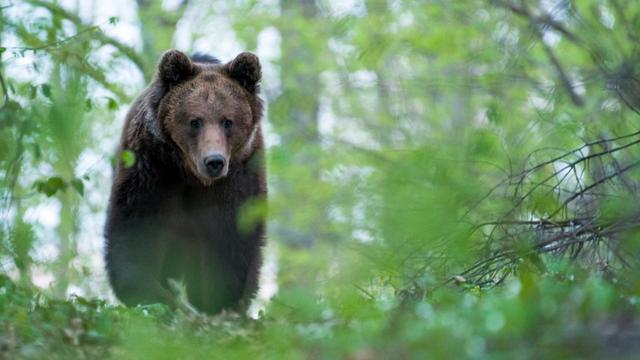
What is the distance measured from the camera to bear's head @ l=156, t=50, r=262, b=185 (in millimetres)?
7875

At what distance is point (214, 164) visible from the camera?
294 inches

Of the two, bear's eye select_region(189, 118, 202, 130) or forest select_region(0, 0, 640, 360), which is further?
bear's eye select_region(189, 118, 202, 130)

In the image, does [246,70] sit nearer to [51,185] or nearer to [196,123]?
[196,123]

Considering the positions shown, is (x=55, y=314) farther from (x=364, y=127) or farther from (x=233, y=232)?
(x=364, y=127)

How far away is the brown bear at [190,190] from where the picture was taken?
307 inches

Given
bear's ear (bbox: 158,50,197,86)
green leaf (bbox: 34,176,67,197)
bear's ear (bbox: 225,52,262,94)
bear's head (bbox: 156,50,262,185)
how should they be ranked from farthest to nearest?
bear's ear (bbox: 225,52,262,94)
bear's ear (bbox: 158,50,197,86)
bear's head (bbox: 156,50,262,185)
green leaf (bbox: 34,176,67,197)

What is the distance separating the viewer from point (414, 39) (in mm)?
15984

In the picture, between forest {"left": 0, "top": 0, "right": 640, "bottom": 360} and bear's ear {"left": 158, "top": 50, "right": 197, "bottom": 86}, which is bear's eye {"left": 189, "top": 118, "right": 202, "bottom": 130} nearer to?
bear's ear {"left": 158, "top": 50, "right": 197, "bottom": 86}

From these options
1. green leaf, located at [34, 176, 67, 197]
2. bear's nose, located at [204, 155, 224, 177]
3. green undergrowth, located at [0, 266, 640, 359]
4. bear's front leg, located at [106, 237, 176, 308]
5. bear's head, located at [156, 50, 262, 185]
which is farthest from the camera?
bear's head, located at [156, 50, 262, 185]

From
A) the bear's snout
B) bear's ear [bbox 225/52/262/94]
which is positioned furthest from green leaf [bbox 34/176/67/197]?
bear's ear [bbox 225/52/262/94]

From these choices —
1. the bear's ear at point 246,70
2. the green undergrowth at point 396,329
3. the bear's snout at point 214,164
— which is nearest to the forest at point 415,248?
the green undergrowth at point 396,329

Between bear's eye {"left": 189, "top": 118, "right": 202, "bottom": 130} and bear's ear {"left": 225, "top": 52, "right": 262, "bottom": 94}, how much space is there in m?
0.65

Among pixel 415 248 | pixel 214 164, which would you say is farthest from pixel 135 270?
pixel 415 248

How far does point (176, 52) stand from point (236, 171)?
44.0 inches
